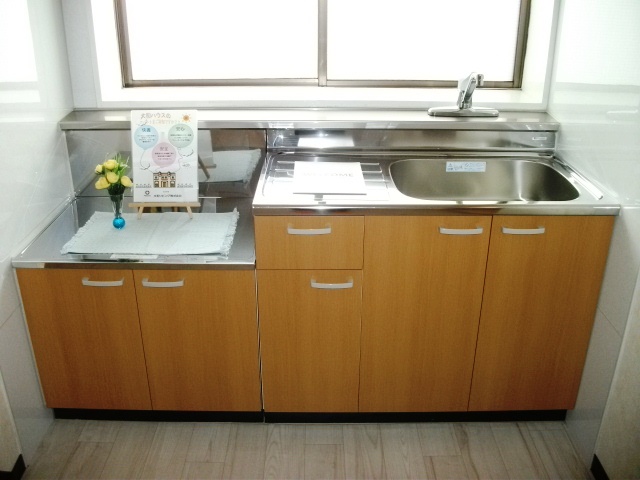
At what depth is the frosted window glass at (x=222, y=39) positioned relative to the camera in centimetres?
261

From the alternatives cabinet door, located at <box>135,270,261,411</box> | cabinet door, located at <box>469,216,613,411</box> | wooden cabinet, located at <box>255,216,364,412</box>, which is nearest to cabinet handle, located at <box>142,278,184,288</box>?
cabinet door, located at <box>135,270,261,411</box>

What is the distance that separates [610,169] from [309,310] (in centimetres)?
108

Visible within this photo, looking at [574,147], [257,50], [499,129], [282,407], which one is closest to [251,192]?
[257,50]

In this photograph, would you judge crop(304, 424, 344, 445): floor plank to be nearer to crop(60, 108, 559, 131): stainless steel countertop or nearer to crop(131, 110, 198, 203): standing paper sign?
crop(131, 110, 198, 203): standing paper sign

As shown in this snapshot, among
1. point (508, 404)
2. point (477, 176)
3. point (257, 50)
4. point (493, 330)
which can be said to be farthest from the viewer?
point (257, 50)

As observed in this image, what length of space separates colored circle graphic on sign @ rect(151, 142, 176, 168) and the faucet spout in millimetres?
1117

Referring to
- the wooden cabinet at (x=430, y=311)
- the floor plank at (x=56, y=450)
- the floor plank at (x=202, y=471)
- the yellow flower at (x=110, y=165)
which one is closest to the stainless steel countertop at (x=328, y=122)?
the yellow flower at (x=110, y=165)

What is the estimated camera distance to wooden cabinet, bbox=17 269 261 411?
6.72ft

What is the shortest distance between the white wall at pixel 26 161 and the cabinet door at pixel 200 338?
406 mm

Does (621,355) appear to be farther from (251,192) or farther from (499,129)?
(251,192)

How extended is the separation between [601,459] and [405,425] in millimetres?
677

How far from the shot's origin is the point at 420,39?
2.67 metres

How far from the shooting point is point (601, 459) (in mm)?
2074

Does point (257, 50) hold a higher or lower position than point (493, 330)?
higher
